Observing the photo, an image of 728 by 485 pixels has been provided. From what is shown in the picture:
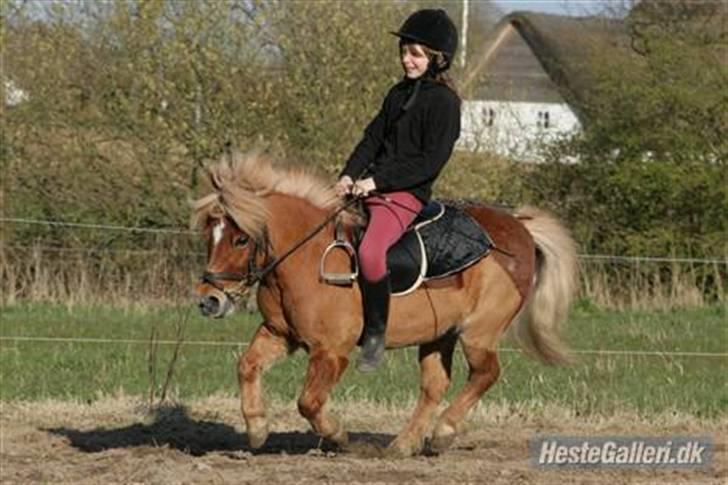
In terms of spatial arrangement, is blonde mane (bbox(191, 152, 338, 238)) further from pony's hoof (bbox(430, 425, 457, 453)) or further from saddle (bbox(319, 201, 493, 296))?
pony's hoof (bbox(430, 425, 457, 453))

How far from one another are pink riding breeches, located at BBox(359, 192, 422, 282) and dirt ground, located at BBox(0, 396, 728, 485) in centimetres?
112

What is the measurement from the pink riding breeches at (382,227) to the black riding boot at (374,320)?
0.20 feet

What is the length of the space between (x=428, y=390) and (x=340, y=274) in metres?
1.17

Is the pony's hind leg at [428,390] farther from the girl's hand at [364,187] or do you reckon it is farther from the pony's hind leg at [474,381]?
the girl's hand at [364,187]

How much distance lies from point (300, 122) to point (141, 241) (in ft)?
9.42

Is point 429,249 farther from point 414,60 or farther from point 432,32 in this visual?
point 432,32

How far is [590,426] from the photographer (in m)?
10.6

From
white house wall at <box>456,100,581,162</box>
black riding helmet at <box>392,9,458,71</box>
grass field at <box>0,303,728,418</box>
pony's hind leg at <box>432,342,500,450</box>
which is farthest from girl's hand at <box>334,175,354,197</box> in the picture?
white house wall at <box>456,100,581,162</box>

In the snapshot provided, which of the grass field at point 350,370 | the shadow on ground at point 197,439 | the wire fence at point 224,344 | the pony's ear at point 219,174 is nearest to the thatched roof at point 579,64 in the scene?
the grass field at point 350,370

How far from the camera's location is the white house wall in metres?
23.8

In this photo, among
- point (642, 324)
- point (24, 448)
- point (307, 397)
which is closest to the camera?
point (307, 397)

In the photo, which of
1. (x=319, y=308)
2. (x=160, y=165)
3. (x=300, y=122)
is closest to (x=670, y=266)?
(x=300, y=122)

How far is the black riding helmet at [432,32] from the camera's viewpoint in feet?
29.6

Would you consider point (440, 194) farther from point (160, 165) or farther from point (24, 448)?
point (24, 448)
